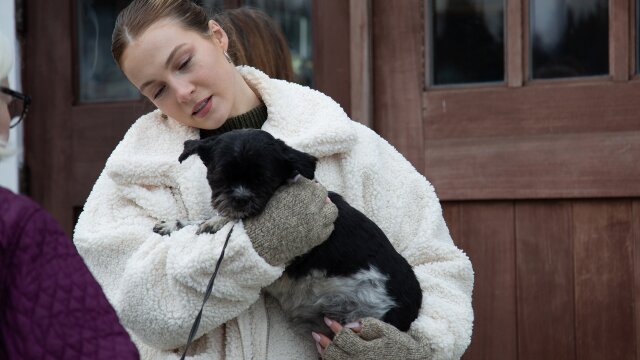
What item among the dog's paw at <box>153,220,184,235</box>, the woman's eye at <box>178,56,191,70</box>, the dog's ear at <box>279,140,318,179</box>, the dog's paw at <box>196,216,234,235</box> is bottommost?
the dog's paw at <box>153,220,184,235</box>

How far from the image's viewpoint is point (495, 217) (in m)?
3.42

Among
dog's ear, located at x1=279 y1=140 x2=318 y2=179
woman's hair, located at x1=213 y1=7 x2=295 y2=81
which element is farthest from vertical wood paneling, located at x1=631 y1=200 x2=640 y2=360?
dog's ear, located at x1=279 y1=140 x2=318 y2=179

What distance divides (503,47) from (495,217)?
0.64 m

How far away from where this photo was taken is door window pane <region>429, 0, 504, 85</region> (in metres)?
3.48

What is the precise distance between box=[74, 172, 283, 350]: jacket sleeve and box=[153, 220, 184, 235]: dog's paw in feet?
0.06

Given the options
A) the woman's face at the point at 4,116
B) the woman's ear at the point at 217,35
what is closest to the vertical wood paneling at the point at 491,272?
the woman's ear at the point at 217,35

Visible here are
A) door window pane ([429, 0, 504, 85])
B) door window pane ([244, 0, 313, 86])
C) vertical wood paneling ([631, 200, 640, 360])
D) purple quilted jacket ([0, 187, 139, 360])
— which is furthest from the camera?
door window pane ([244, 0, 313, 86])

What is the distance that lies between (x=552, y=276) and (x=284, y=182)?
162 cm

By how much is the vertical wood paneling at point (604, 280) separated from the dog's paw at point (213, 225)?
1.71 m

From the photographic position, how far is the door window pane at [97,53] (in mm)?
4145

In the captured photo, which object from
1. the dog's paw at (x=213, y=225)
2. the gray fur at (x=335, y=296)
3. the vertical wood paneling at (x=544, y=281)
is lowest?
the vertical wood paneling at (x=544, y=281)

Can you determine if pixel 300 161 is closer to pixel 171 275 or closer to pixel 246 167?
pixel 246 167

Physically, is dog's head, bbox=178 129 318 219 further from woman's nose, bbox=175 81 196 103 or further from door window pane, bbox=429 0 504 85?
door window pane, bbox=429 0 504 85

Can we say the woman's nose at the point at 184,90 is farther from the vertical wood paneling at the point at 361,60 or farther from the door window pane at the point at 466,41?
the door window pane at the point at 466,41
